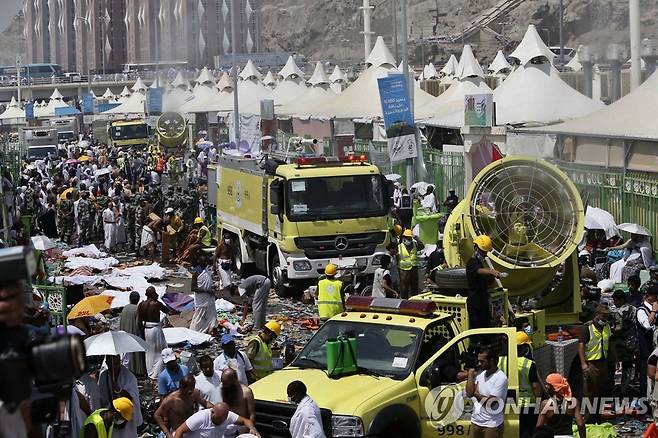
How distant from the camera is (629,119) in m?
23.5

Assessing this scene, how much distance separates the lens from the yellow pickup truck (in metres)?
9.67

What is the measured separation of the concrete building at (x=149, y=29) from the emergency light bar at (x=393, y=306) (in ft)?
253

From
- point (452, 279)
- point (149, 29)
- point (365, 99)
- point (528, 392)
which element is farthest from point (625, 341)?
point (149, 29)

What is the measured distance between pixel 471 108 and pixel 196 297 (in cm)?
1219

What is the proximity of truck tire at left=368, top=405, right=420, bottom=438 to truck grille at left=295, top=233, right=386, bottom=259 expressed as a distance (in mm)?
9954

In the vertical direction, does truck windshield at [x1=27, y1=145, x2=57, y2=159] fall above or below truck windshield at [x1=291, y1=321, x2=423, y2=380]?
below

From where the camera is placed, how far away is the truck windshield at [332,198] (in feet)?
65.1

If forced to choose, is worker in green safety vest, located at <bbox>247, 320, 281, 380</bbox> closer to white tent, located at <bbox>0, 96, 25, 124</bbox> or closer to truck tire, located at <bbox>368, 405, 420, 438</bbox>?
truck tire, located at <bbox>368, 405, 420, 438</bbox>

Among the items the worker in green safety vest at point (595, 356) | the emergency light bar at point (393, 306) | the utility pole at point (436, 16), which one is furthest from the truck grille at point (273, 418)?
the utility pole at point (436, 16)

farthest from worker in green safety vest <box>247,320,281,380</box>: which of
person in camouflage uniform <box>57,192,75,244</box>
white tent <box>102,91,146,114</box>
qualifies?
white tent <box>102,91,146,114</box>

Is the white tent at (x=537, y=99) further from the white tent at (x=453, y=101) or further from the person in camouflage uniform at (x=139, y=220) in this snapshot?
the person in camouflage uniform at (x=139, y=220)

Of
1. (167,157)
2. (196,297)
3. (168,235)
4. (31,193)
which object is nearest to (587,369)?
(196,297)

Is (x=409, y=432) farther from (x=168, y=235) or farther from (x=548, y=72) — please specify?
(x=548, y=72)

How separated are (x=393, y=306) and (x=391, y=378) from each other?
94 cm
